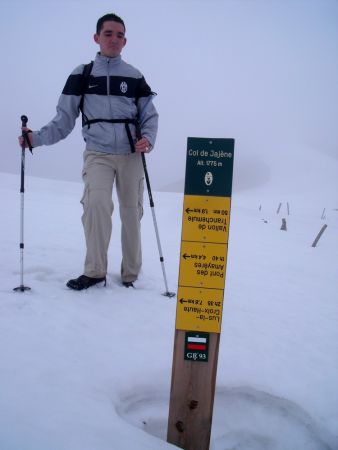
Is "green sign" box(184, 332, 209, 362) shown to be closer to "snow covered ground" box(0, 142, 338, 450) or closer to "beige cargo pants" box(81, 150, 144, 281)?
"snow covered ground" box(0, 142, 338, 450)

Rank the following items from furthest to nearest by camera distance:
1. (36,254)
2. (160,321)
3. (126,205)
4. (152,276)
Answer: (36,254)
(152,276)
(126,205)
(160,321)

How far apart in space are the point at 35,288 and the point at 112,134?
1.82m

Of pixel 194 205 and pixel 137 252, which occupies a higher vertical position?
pixel 194 205

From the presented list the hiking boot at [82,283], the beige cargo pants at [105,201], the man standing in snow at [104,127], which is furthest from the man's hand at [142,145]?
the hiking boot at [82,283]

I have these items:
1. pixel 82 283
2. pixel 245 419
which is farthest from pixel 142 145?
pixel 245 419

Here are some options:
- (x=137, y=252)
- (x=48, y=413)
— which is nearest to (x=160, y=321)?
(x=137, y=252)

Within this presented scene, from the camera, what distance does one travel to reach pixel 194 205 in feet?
5.90

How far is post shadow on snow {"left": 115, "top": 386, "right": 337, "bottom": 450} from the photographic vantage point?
2311 millimetres

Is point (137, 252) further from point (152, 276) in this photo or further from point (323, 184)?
point (323, 184)

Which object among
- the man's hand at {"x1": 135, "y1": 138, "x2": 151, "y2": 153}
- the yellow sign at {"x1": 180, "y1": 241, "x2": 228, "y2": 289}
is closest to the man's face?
the man's hand at {"x1": 135, "y1": 138, "x2": 151, "y2": 153}

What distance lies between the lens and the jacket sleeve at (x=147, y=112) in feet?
13.0

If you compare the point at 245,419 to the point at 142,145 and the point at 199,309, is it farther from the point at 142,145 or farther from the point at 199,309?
the point at 142,145

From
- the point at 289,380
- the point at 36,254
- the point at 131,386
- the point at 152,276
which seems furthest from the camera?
the point at 36,254

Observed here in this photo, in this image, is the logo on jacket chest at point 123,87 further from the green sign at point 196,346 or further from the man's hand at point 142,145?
the green sign at point 196,346
